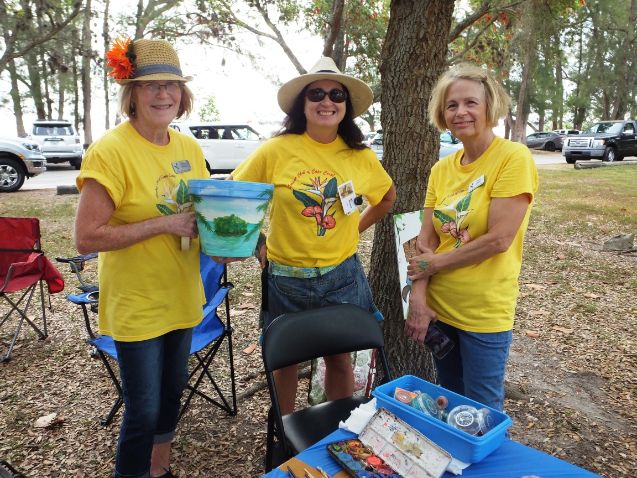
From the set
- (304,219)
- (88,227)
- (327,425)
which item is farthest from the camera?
(304,219)

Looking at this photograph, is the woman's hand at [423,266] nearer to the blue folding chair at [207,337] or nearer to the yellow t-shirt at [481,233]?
the yellow t-shirt at [481,233]

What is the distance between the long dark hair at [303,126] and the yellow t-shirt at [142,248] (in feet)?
1.71

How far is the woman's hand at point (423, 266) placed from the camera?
6.23 ft

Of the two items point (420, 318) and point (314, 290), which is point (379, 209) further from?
point (420, 318)

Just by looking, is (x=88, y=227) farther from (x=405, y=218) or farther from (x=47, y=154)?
(x=47, y=154)

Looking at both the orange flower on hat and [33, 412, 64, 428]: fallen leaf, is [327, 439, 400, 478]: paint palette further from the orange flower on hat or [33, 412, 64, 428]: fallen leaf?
[33, 412, 64, 428]: fallen leaf

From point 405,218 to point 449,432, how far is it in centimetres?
153

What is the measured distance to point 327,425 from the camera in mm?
1930

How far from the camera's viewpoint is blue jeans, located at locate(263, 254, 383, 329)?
214cm

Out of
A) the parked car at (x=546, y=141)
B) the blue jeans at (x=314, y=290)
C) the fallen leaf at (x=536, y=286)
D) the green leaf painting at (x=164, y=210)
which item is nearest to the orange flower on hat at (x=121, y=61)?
the green leaf painting at (x=164, y=210)

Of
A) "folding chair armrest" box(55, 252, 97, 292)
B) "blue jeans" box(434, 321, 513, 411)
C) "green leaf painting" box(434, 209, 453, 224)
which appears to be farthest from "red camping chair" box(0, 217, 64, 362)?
"blue jeans" box(434, 321, 513, 411)

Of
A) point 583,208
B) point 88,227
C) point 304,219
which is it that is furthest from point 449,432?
point 583,208

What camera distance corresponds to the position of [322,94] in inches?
83.4

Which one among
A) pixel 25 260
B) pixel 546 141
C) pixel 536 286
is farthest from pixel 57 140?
pixel 546 141
